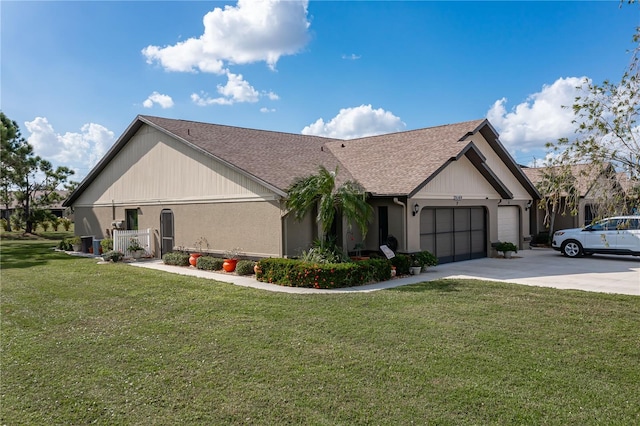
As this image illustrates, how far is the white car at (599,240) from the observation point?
16777mm

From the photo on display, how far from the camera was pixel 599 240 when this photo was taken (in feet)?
57.2

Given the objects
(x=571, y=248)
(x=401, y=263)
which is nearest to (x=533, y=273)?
(x=401, y=263)

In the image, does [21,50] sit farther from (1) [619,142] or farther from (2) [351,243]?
(1) [619,142]

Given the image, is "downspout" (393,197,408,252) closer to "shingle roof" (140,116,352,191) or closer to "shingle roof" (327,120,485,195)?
"shingle roof" (327,120,485,195)

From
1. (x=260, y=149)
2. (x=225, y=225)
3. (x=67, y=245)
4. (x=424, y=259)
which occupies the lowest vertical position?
(x=424, y=259)

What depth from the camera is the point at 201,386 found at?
528cm

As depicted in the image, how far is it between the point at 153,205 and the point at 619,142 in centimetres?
1817

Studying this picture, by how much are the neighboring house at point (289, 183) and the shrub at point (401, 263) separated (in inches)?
41.5

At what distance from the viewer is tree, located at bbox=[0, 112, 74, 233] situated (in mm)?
28103

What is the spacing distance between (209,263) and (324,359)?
34.2ft

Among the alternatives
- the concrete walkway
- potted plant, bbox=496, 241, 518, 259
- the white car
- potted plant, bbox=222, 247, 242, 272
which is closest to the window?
the concrete walkway

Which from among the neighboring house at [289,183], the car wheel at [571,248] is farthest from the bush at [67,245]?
the car wheel at [571,248]

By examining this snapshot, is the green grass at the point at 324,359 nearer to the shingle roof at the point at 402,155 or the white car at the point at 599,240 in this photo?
the shingle roof at the point at 402,155

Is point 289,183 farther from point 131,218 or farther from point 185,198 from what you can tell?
point 131,218
